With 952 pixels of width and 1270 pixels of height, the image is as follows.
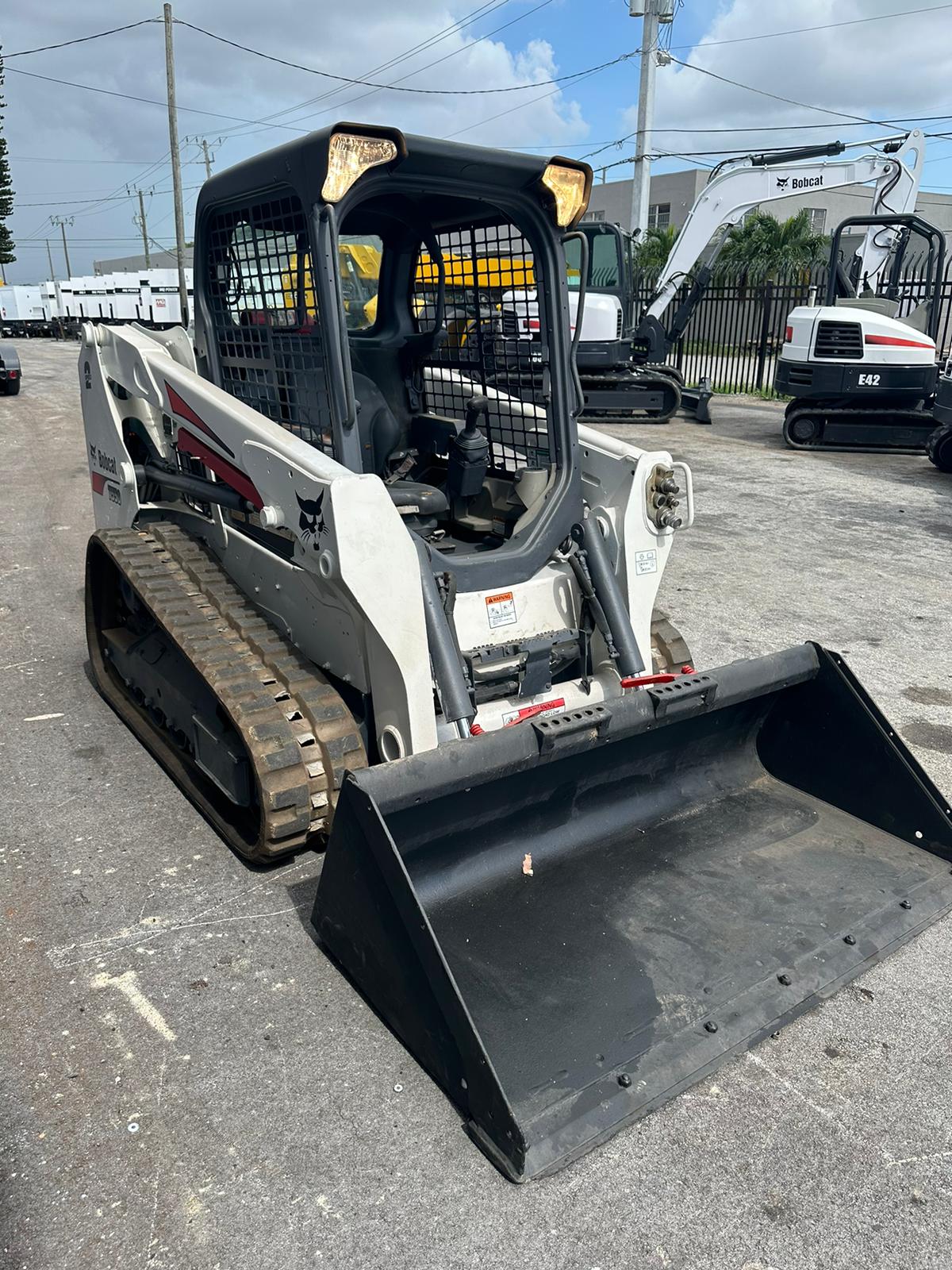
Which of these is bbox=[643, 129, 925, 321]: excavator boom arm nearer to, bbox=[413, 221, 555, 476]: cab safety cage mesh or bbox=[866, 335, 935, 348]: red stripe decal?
bbox=[866, 335, 935, 348]: red stripe decal

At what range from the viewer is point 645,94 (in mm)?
21406

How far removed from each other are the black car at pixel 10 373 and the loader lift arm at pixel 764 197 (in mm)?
11420

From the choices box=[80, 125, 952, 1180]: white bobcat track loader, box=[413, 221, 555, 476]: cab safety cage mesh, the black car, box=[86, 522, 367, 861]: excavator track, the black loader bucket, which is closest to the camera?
the black loader bucket

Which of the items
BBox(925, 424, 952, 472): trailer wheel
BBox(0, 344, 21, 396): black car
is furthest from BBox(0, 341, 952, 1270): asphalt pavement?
BBox(0, 344, 21, 396): black car

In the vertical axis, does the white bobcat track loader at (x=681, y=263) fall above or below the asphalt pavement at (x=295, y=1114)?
above

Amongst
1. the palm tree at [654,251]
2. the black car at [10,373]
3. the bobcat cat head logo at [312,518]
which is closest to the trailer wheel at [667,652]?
the bobcat cat head logo at [312,518]

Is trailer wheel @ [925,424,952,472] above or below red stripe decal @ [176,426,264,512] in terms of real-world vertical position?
below

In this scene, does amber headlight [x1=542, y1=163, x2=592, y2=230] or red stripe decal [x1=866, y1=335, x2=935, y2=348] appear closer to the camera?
amber headlight [x1=542, y1=163, x2=592, y2=230]

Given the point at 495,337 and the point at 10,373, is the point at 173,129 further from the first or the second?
the point at 495,337

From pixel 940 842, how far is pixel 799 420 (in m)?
10.3

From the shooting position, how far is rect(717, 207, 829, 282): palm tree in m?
28.2

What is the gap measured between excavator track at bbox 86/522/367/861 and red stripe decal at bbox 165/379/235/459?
58 centimetres

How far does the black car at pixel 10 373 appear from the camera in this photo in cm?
1814

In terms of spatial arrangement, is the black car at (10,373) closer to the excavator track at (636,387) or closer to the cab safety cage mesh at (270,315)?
the excavator track at (636,387)
